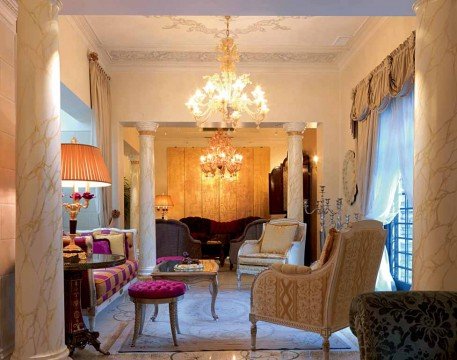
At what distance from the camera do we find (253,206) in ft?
41.9

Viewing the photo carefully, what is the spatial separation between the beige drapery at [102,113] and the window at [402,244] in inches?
158

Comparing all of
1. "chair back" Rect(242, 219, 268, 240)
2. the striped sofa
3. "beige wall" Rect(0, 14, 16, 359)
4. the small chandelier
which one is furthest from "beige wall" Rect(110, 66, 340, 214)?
"beige wall" Rect(0, 14, 16, 359)

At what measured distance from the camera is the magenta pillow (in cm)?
546

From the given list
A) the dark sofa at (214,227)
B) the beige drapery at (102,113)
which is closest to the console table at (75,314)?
the beige drapery at (102,113)

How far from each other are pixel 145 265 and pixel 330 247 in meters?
4.85

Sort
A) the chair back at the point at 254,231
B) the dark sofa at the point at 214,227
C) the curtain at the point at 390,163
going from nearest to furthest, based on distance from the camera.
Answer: the curtain at the point at 390,163 < the chair back at the point at 254,231 < the dark sofa at the point at 214,227

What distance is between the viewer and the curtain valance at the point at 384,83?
461cm

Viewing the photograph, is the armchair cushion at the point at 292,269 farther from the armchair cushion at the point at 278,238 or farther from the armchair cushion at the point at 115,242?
the armchair cushion at the point at 278,238

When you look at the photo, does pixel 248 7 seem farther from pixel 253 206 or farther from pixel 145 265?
pixel 253 206

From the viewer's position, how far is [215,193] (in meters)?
12.7

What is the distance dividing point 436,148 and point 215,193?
9.90 m

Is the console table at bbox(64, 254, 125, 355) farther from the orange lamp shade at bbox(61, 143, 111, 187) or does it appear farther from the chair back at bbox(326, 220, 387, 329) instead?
the chair back at bbox(326, 220, 387, 329)

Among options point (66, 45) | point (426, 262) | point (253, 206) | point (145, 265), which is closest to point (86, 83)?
point (66, 45)

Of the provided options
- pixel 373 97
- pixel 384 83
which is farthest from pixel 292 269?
pixel 373 97
